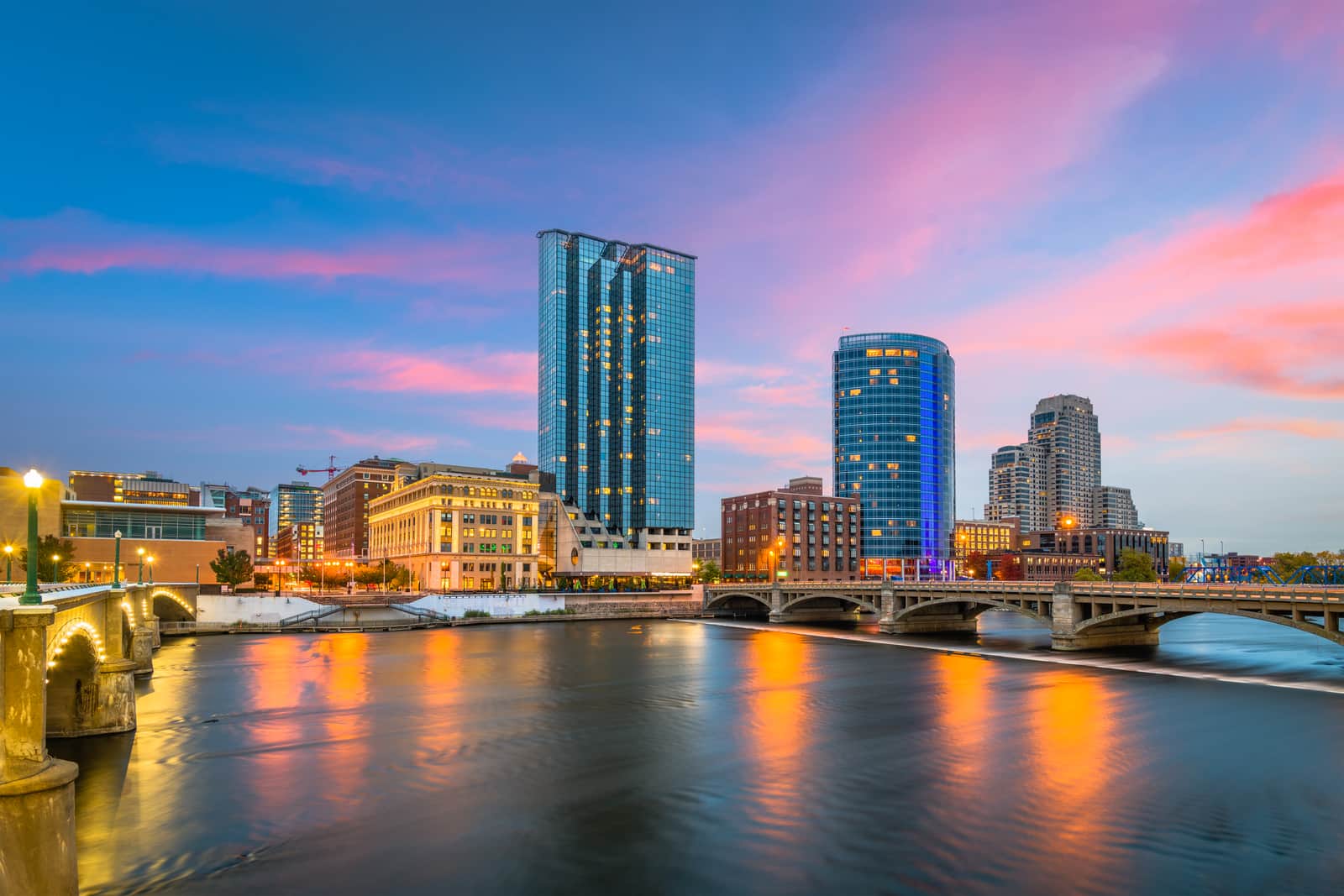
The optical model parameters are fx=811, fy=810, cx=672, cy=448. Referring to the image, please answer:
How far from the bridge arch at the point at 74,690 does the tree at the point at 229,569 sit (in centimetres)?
9818

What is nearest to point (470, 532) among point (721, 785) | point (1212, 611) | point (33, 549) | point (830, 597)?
point (830, 597)

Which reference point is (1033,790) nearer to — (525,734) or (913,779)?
(913,779)

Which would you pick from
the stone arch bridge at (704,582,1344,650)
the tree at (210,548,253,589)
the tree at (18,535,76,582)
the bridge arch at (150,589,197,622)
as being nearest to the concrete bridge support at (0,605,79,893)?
the stone arch bridge at (704,582,1344,650)

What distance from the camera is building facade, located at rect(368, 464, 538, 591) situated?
17225 centimetres

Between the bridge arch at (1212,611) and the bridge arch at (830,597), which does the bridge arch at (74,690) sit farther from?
the bridge arch at (830,597)

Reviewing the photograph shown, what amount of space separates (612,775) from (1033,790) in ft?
56.8

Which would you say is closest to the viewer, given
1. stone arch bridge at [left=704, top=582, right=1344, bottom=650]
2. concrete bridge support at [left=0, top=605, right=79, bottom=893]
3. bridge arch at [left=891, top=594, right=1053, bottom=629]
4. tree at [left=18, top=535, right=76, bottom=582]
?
concrete bridge support at [left=0, top=605, right=79, bottom=893]

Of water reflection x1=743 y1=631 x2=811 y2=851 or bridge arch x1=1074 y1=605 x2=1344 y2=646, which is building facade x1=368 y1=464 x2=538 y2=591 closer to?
water reflection x1=743 y1=631 x2=811 y2=851

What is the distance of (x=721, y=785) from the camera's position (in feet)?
111

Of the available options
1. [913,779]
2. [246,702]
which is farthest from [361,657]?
[913,779]

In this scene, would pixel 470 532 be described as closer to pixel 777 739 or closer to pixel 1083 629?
pixel 1083 629

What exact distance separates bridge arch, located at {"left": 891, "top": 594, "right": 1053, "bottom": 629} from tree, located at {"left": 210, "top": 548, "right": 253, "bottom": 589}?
105 metres

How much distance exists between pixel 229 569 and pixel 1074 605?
409 ft

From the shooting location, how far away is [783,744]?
41375mm
